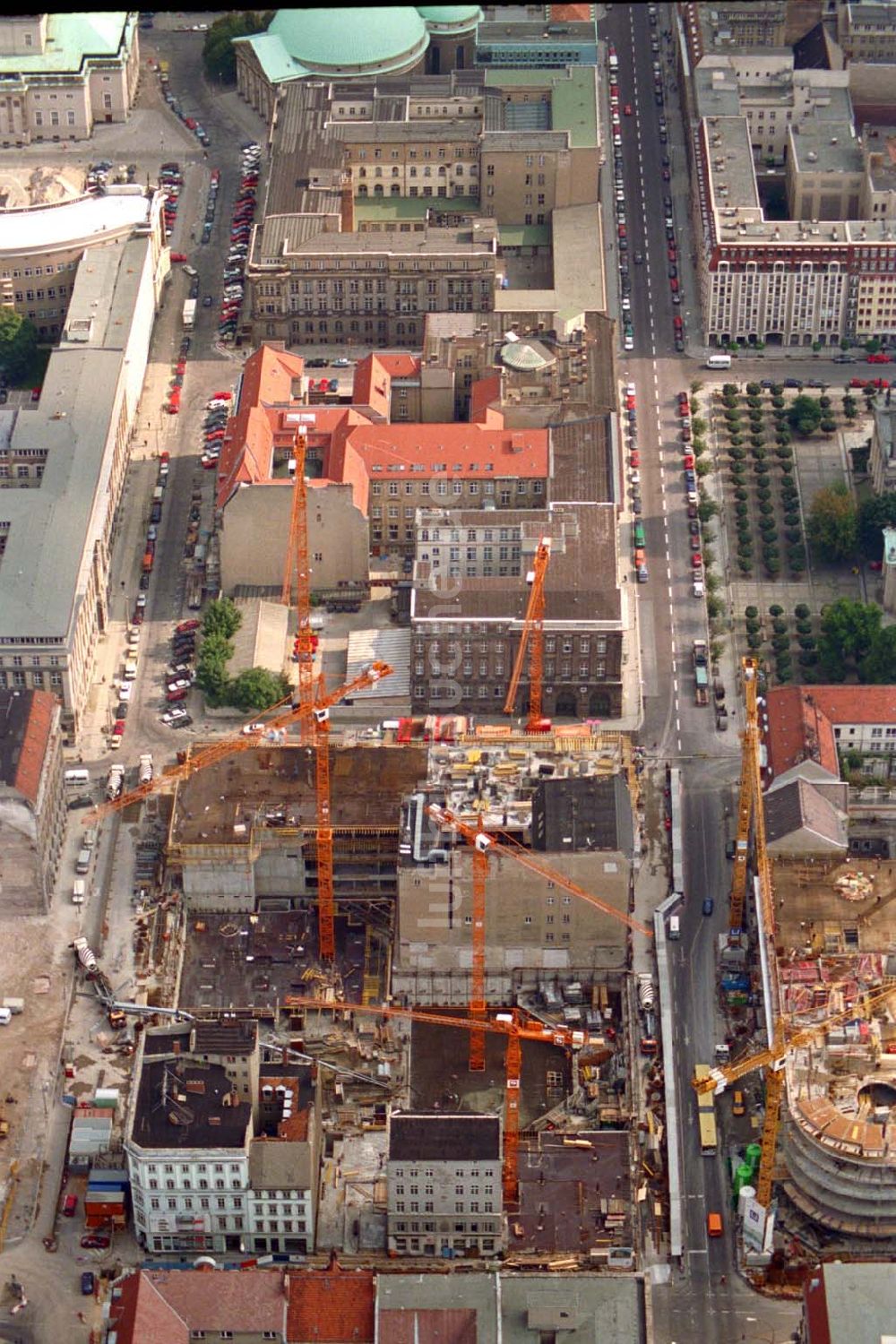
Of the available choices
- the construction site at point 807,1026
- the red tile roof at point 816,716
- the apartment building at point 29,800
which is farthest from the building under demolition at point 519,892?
the apartment building at point 29,800

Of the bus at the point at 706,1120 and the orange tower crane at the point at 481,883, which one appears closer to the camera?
the bus at the point at 706,1120

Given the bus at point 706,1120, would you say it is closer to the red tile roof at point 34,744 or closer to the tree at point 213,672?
the red tile roof at point 34,744

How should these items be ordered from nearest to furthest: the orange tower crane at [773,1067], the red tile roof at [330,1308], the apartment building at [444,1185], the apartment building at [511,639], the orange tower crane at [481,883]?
the red tile roof at [330,1308] < the orange tower crane at [773,1067] < the apartment building at [444,1185] < the orange tower crane at [481,883] < the apartment building at [511,639]

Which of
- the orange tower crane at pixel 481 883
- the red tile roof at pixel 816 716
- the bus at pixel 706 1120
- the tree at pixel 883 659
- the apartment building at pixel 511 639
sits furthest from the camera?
the tree at pixel 883 659

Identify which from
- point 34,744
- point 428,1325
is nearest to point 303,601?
point 34,744

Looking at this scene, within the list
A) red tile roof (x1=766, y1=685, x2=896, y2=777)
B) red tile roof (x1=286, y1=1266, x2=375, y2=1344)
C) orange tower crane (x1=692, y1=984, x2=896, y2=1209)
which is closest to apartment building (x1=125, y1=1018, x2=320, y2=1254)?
red tile roof (x1=286, y1=1266, x2=375, y2=1344)

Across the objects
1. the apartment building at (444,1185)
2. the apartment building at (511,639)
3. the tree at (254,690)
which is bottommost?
the apartment building at (444,1185)
